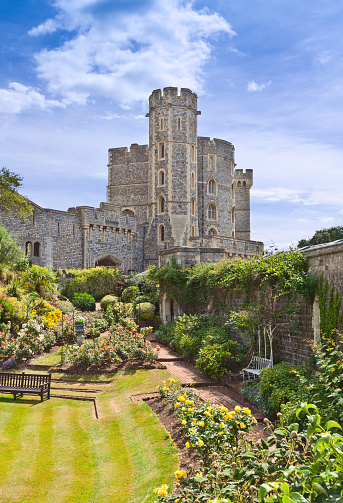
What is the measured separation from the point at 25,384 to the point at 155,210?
73.3 feet

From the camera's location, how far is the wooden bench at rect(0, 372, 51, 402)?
387 inches

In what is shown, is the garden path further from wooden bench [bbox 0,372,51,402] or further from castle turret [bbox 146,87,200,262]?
castle turret [bbox 146,87,200,262]

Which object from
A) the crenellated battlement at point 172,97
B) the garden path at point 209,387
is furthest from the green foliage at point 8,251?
the crenellated battlement at point 172,97

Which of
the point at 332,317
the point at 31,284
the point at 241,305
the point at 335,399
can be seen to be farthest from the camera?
the point at 31,284

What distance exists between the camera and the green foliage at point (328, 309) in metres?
7.64

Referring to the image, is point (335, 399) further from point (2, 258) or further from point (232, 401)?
point (2, 258)

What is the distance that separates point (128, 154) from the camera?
36.6 m

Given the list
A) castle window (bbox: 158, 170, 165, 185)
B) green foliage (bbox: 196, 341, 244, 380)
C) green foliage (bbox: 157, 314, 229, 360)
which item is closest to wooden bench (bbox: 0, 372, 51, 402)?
green foliage (bbox: 196, 341, 244, 380)

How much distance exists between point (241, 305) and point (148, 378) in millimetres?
3513

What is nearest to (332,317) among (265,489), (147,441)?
(147,441)

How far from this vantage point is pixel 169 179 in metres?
30.9

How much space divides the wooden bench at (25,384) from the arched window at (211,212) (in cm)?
2591

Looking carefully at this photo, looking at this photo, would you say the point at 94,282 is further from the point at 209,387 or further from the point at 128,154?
the point at 128,154

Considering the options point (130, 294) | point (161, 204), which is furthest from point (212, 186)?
point (130, 294)
